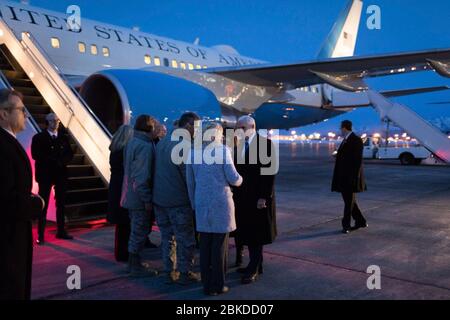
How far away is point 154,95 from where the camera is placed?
6641mm

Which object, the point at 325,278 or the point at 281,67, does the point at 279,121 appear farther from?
the point at 325,278

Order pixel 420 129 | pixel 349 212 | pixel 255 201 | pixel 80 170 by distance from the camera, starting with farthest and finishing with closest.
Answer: pixel 420 129
pixel 80 170
pixel 349 212
pixel 255 201

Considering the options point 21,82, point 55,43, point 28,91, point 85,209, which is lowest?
point 85,209

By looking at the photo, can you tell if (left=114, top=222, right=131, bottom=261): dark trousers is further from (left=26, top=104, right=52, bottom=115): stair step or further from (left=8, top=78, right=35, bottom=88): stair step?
(left=8, top=78, right=35, bottom=88): stair step

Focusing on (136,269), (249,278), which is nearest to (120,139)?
(136,269)

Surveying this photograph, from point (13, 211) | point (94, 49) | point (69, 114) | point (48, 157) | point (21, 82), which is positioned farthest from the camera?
point (94, 49)

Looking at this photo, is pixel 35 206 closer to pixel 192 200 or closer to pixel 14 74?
pixel 192 200

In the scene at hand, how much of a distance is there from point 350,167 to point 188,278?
10.7 feet

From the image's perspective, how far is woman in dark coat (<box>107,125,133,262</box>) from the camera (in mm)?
4652

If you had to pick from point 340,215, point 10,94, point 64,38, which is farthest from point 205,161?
point 64,38

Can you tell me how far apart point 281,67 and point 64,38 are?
551 centimetres

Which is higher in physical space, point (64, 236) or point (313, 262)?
point (64, 236)

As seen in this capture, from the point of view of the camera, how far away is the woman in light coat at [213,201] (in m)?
3.58

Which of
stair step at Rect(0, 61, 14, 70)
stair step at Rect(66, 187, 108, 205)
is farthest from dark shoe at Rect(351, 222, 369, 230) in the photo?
stair step at Rect(0, 61, 14, 70)
